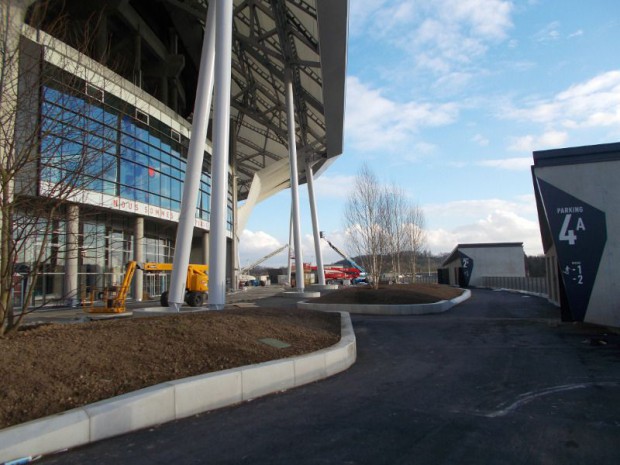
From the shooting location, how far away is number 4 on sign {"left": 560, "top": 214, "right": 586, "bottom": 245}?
41.9 feet

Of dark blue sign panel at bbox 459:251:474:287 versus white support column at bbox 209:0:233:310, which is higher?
white support column at bbox 209:0:233:310

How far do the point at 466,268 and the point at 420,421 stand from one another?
44949 millimetres

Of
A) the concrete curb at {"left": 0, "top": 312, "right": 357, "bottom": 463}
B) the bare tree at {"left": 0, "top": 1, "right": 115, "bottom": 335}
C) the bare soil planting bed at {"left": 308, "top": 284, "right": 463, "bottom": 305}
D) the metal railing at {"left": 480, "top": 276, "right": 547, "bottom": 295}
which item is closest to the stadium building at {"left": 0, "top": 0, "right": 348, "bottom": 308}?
the bare tree at {"left": 0, "top": 1, "right": 115, "bottom": 335}

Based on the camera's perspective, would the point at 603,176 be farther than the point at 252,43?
No

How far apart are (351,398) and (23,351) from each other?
4273 mm

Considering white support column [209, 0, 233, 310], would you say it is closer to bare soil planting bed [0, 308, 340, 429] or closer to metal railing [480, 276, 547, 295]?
bare soil planting bed [0, 308, 340, 429]

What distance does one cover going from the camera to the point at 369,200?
2781 cm

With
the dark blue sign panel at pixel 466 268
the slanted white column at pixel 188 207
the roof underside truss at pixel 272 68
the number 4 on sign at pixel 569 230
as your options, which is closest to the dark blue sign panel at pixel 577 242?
the number 4 on sign at pixel 569 230

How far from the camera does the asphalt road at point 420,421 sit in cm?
409

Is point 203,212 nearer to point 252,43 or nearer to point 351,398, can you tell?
point 252,43

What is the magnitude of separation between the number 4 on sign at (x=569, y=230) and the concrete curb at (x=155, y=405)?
8926 mm

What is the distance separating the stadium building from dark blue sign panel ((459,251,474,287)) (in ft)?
56.9

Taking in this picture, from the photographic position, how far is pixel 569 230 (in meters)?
12.8

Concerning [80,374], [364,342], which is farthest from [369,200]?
[80,374]
